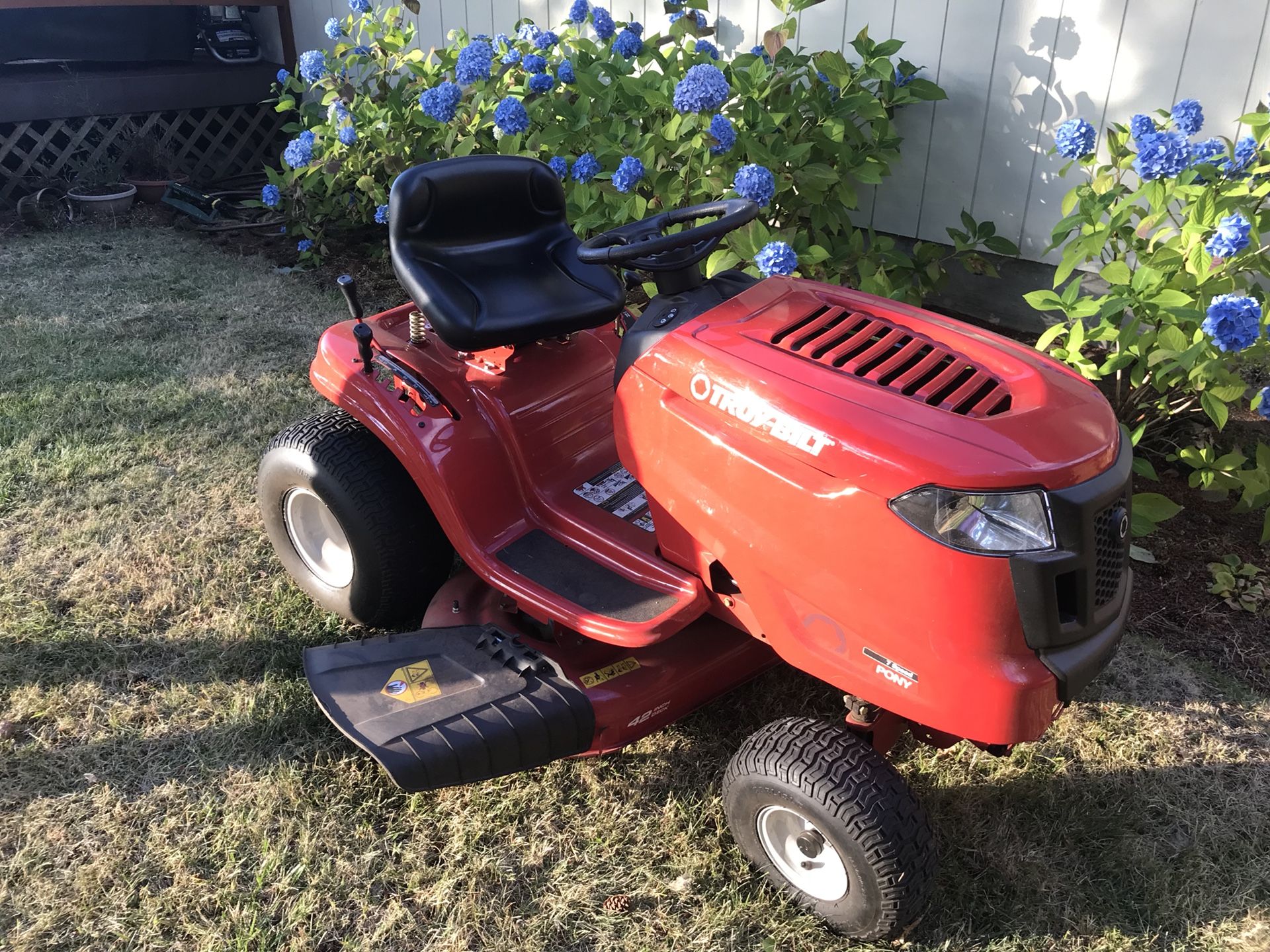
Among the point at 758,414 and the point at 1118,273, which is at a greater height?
the point at 758,414

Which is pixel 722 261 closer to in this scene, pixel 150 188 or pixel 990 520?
pixel 990 520

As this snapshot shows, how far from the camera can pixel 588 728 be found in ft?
6.23

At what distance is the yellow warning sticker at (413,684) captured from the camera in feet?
6.38

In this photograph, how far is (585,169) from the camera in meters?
3.45

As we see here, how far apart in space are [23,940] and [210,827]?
35 centimetres

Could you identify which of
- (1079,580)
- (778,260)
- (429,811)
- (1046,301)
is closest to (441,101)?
(778,260)

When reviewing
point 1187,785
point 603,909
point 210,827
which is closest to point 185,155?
point 210,827

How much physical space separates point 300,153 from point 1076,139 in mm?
3625

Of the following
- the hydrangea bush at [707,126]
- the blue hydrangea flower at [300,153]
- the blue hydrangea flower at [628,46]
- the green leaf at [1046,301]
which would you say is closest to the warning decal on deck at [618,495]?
the hydrangea bush at [707,126]

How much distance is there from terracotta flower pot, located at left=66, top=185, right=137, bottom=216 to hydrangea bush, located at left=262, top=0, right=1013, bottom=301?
2698mm

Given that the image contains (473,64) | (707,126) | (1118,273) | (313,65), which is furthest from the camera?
(313,65)

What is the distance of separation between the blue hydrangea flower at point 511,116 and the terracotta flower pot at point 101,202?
347 centimetres

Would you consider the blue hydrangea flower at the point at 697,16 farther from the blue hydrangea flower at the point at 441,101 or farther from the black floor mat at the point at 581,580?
the black floor mat at the point at 581,580

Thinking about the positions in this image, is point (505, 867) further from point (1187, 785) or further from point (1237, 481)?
point (1237, 481)
